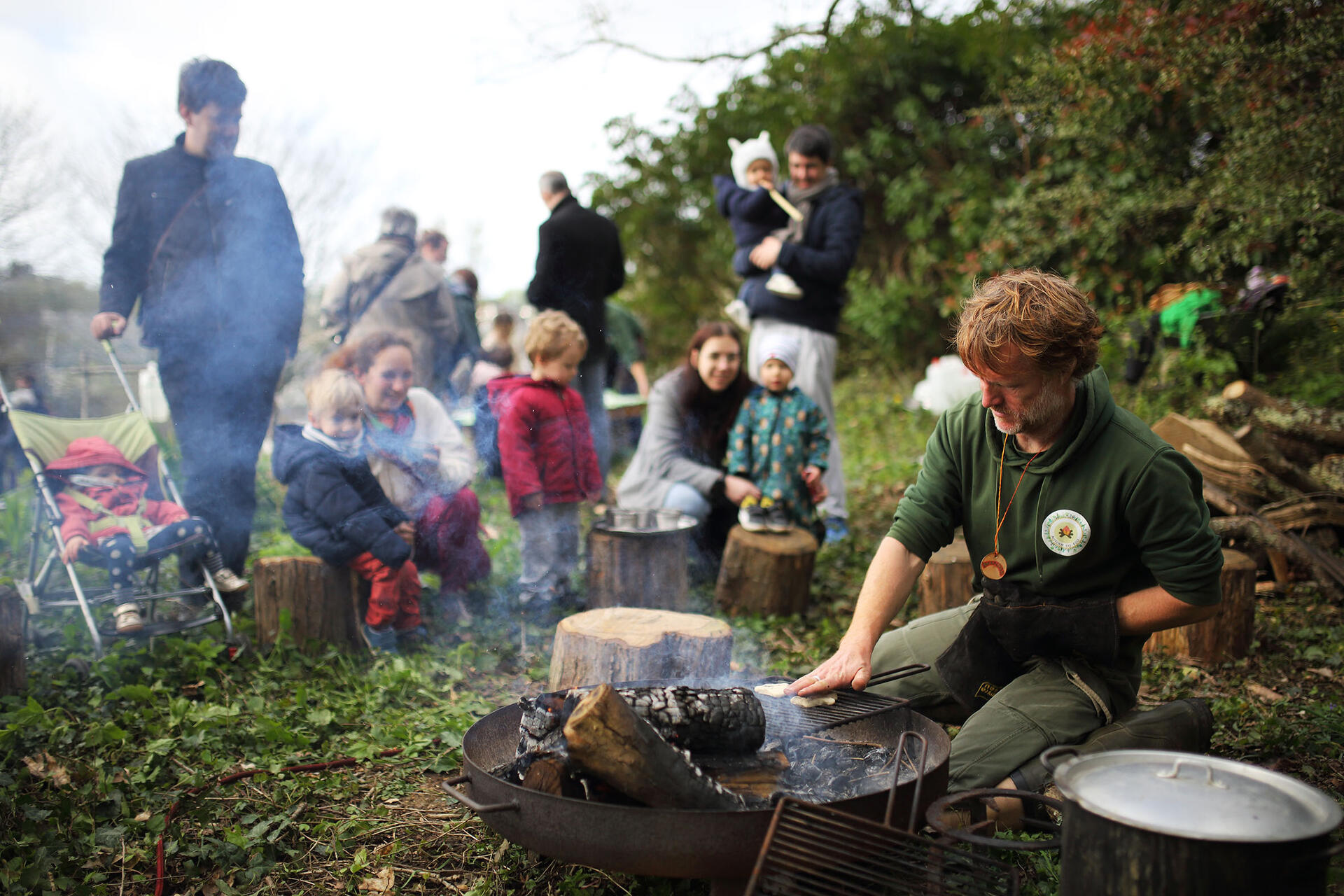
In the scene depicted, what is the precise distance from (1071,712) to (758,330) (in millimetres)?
3958

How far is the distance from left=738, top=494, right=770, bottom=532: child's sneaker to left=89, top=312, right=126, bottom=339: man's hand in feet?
10.5

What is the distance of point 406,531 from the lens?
432 cm

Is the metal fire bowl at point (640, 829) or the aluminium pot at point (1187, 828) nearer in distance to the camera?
the aluminium pot at point (1187, 828)

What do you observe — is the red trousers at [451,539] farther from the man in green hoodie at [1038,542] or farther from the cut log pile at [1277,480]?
the cut log pile at [1277,480]

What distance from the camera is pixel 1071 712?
2412 millimetres

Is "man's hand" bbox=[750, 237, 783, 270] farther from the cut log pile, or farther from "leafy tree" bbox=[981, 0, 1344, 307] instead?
"leafy tree" bbox=[981, 0, 1344, 307]

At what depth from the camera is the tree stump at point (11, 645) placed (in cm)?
338

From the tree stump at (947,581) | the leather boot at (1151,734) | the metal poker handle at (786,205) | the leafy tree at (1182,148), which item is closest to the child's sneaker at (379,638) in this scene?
the tree stump at (947,581)

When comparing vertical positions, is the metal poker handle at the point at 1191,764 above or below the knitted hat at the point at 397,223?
below

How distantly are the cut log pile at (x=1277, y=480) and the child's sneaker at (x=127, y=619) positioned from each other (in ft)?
16.6

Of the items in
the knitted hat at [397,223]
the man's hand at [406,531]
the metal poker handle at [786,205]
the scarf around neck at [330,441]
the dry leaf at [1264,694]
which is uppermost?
the metal poker handle at [786,205]

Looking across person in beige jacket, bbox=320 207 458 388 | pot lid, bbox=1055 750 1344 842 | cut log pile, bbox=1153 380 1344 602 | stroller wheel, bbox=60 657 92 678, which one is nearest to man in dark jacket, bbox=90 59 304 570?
stroller wheel, bbox=60 657 92 678

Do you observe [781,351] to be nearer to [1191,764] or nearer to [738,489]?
[738,489]

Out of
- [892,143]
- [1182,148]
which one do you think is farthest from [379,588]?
[892,143]
